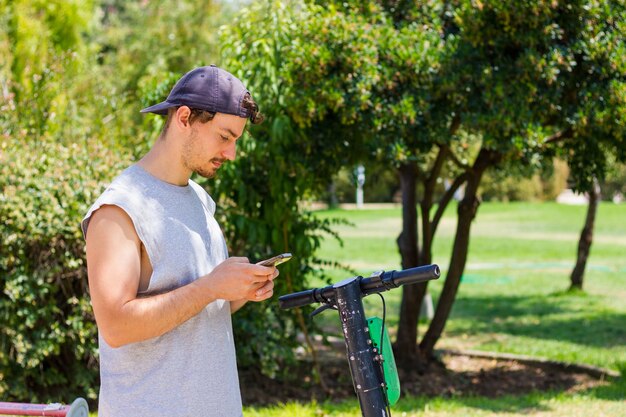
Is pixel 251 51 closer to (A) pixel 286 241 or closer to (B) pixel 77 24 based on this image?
(A) pixel 286 241

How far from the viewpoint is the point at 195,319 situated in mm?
2123

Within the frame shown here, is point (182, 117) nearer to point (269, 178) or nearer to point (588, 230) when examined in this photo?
point (269, 178)

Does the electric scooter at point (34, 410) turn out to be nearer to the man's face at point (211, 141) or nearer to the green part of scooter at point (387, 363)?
the man's face at point (211, 141)

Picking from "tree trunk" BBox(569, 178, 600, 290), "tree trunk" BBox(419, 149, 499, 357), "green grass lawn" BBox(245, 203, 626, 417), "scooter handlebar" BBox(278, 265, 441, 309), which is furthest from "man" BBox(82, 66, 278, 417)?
"tree trunk" BBox(569, 178, 600, 290)

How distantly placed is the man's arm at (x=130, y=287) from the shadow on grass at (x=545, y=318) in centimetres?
777

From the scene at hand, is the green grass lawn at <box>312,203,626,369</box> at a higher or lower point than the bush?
lower

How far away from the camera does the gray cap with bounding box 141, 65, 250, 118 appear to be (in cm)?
213

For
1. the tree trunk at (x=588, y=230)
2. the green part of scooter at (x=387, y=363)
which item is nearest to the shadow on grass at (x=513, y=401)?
the green part of scooter at (x=387, y=363)

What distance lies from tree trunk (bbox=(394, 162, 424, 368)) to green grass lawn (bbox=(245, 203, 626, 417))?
2.65ft

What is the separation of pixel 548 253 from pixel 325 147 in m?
13.9

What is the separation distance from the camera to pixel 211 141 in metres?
2.16

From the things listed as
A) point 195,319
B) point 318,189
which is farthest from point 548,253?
point 195,319

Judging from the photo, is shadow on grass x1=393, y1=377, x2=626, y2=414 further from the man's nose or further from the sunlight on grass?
the man's nose

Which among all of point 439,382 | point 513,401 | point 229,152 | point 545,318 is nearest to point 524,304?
point 545,318
